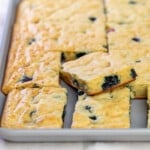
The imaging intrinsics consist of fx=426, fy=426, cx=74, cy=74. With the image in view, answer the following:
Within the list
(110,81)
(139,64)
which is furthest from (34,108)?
(139,64)

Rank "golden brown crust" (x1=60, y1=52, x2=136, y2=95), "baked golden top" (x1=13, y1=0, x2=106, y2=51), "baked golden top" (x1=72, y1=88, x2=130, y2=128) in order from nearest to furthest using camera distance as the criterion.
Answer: "baked golden top" (x1=72, y1=88, x2=130, y2=128)
"golden brown crust" (x1=60, y1=52, x2=136, y2=95)
"baked golden top" (x1=13, y1=0, x2=106, y2=51)

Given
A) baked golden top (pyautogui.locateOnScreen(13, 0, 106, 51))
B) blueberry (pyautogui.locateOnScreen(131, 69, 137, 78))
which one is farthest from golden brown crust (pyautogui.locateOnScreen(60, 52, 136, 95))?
baked golden top (pyautogui.locateOnScreen(13, 0, 106, 51))

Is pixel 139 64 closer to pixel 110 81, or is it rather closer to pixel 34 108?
pixel 110 81

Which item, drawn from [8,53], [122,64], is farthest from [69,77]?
[8,53]

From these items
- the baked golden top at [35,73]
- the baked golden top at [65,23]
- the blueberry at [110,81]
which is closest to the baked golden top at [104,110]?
the blueberry at [110,81]

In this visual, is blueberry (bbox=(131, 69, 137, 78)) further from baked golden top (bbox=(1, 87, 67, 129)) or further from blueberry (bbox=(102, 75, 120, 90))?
baked golden top (bbox=(1, 87, 67, 129))
